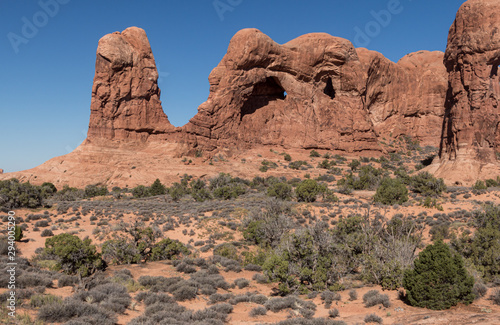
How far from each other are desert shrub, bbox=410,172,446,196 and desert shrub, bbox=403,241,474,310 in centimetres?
1891

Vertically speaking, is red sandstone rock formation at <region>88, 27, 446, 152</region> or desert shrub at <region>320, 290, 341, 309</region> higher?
red sandstone rock formation at <region>88, 27, 446, 152</region>

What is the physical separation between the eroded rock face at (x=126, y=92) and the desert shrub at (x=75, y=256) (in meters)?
30.9

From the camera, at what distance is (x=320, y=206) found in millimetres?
22438

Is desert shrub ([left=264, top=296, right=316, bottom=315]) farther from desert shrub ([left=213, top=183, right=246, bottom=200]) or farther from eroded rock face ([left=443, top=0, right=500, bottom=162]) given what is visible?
eroded rock face ([left=443, top=0, right=500, bottom=162])

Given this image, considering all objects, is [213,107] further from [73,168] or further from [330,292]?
[330,292]

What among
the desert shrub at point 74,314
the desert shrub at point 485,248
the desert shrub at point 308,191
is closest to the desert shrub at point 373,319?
the desert shrub at point 74,314

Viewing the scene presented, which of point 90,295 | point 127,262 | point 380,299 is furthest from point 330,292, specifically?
point 127,262

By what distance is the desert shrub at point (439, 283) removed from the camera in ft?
26.2

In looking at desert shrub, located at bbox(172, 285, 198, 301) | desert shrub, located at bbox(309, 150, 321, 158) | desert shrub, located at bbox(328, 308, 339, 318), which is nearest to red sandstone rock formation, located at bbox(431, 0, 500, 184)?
desert shrub, located at bbox(309, 150, 321, 158)

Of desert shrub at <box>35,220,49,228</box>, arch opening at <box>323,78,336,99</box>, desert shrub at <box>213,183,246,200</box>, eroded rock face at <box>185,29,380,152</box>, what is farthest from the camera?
arch opening at <box>323,78,336,99</box>

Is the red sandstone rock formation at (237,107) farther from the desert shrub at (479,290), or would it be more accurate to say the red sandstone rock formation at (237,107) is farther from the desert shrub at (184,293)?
the desert shrub at (479,290)

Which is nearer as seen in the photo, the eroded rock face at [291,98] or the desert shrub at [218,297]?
the desert shrub at [218,297]

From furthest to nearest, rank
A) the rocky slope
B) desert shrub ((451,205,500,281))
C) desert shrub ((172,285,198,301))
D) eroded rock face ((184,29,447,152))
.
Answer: eroded rock face ((184,29,447,152))
the rocky slope
desert shrub ((451,205,500,281))
desert shrub ((172,285,198,301))

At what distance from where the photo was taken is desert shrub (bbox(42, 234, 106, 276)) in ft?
35.3
